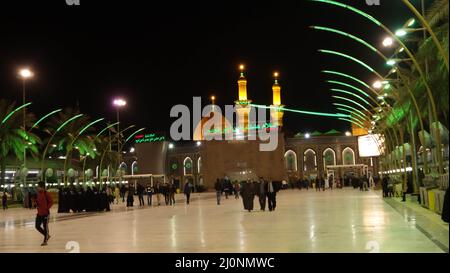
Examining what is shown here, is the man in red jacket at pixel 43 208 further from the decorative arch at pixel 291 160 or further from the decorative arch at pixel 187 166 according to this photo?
the decorative arch at pixel 187 166

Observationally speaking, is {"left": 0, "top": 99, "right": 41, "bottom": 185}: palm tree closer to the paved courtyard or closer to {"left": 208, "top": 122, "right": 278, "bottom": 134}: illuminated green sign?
the paved courtyard

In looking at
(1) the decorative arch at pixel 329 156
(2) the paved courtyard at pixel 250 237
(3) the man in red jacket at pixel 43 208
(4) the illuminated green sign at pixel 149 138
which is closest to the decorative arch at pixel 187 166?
(4) the illuminated green sign at pixel 149 138

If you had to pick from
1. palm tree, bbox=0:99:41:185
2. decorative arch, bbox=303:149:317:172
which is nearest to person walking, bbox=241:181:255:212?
palm tree, bbox=0:99:41:185

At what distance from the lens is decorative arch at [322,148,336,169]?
305 ft

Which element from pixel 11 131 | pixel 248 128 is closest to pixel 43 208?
pixel 11 131

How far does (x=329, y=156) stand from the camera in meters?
93.3

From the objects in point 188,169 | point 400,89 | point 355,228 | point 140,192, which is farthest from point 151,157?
point 355,228

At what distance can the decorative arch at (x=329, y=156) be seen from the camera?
305 feet

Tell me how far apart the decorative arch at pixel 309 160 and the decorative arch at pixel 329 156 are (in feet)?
5.54

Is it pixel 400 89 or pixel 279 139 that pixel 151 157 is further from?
pixel 400 89

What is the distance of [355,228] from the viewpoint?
14742 millimetres
